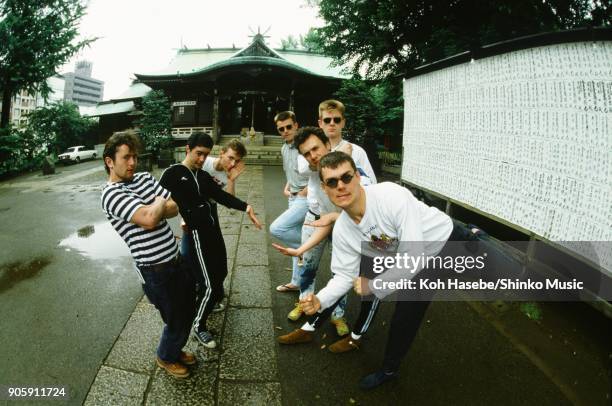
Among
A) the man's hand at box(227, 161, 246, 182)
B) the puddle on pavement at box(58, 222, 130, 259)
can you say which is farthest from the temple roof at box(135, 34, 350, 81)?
the man's hand at box(227, 161, 246, 182)

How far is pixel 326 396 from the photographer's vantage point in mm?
2504

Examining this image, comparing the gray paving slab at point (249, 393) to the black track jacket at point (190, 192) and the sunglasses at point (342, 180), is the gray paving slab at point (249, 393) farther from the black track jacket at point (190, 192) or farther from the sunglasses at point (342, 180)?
the sunglasses at point (342, 180)

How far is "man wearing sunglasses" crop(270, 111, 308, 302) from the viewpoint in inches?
138

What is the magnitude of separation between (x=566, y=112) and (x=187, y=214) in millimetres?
3747

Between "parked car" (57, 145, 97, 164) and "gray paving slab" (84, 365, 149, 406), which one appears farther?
"parked car" (57, 145, 97, 164)

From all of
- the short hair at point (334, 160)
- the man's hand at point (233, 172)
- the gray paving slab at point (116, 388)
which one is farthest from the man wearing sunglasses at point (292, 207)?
the gray paving slab at point (116, 388)

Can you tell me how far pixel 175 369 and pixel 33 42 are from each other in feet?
57.9

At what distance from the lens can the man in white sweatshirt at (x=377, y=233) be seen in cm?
219

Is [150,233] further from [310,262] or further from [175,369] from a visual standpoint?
[310,262]

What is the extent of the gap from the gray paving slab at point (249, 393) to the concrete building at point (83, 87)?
143163mm

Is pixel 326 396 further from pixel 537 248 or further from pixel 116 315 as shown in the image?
pixel 537 248

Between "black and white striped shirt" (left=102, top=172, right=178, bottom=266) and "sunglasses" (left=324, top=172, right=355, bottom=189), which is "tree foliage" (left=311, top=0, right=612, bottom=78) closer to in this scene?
"sunglasses" (left=324, top=172, right=355, bottom=189)

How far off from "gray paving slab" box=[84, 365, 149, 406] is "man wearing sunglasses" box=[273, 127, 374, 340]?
1.22m

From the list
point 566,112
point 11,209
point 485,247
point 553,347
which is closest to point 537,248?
point 485,247
